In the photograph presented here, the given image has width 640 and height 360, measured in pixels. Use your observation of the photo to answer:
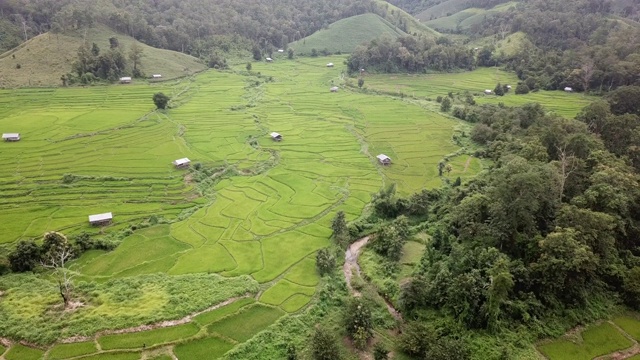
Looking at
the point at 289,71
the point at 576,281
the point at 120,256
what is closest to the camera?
the point at 576,281

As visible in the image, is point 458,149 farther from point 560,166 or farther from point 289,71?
point 289,71

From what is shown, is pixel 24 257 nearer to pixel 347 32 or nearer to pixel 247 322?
Result: pixel 247 322

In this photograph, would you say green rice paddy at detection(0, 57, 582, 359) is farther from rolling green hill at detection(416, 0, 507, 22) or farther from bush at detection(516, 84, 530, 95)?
rolling green hill at detection(416, 0, 507, 22)

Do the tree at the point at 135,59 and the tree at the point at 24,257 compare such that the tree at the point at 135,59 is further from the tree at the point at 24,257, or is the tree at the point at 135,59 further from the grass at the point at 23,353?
the grass at the point at 23,353

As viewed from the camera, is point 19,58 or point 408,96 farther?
point 408,96

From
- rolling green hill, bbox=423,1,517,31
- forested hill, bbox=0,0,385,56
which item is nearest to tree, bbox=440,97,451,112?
forested hill, bbox=0,0,385,56

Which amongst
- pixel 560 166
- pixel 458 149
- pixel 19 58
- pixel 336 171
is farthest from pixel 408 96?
pixel 19 58

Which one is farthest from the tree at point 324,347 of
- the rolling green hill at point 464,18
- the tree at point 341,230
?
the rolling green hill at point 464,18
